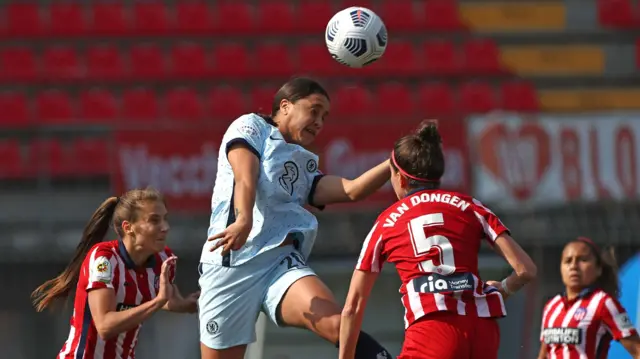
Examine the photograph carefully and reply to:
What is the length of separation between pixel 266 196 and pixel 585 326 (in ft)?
6.91

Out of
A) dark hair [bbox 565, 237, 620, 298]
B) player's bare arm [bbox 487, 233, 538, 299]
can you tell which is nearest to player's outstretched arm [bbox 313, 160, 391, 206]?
player's bare arm [bbox 487, 233, 538, 299]

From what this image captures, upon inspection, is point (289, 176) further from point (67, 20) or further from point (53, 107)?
point (67, 20)

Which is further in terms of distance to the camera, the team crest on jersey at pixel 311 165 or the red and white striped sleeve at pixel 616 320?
the red and white striped sleeve at pixel 616 320

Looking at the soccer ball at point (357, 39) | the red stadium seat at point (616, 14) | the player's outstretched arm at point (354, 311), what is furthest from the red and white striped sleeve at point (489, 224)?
the red stadium seat at point (616, 14)

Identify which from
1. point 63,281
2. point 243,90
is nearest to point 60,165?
point 243,90

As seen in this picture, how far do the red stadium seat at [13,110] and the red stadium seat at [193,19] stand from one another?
9.19 ft

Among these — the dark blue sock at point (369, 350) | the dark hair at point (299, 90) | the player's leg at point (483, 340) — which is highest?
the dark hair at point (299, 90)

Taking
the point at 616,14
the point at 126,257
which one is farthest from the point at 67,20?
the point at 126,257

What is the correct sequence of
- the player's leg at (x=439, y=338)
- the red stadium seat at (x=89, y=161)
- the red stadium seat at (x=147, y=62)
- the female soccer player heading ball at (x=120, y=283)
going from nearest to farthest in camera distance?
the player's leg at (x=439, y=338) < the female soccer player heading ball at (x=120, y=283) < the red stadium seat at (x=89, y=161) < the red stadium seat at (x=147, y=62)

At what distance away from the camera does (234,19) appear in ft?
55.4

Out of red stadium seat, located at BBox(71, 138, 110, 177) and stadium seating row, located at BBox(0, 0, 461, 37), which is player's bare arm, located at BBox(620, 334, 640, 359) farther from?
stadium seating row, located at BBox(0, 0, 461, 37)

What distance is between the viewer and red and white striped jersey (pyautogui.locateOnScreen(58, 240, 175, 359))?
4.56m

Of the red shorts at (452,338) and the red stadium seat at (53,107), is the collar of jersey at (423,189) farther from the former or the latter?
the red stadium seat at (53,107)

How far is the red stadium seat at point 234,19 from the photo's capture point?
55.1ft
